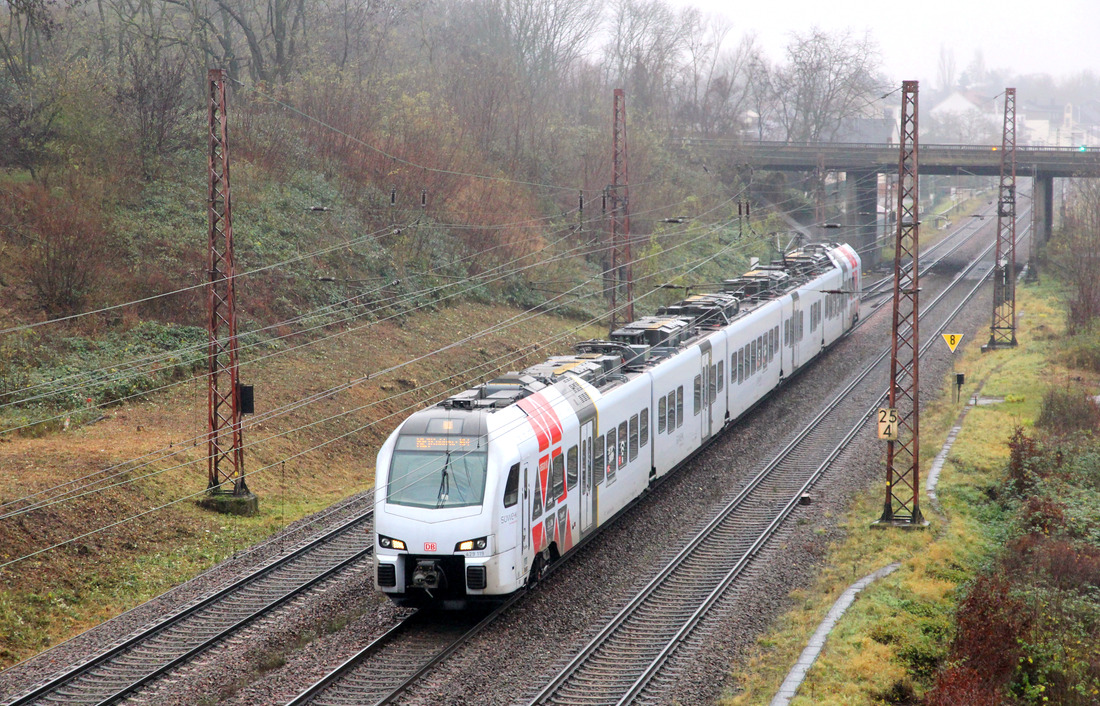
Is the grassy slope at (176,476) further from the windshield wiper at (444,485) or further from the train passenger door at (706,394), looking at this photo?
the train passenger door at (706,394)

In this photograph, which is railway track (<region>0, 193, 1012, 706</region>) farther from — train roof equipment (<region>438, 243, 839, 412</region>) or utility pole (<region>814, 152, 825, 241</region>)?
utility pole (<region>814, 152, 825, 241</region>)

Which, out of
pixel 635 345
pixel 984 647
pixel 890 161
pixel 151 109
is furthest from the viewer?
pixel 890 161

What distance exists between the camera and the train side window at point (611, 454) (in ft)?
62.2

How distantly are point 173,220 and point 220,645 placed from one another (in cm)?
2103

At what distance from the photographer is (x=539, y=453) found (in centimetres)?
1598

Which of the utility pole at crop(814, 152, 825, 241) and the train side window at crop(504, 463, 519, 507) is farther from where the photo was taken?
the utility pole at crop(814, 152, 825, 241)

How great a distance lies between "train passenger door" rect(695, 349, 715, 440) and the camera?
80.6 ft

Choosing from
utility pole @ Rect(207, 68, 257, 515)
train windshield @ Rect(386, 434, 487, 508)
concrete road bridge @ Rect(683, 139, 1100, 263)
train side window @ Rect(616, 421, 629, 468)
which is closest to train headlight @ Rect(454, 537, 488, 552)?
train windshield @ Rect(386, 434, 487, 508)

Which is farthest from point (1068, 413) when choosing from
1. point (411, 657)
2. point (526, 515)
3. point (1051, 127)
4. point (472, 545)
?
point (1051, 127)

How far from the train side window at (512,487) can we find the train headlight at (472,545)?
634mm

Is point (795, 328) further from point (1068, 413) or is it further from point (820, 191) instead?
point (820, 191)

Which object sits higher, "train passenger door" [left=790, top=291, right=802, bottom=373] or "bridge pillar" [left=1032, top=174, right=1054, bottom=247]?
"bridge pillar" [left=1032, top=174, right=1054, bottom=247]

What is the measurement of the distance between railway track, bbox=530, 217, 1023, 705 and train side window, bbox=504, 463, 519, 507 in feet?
7.43

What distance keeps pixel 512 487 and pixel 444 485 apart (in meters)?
0.98
